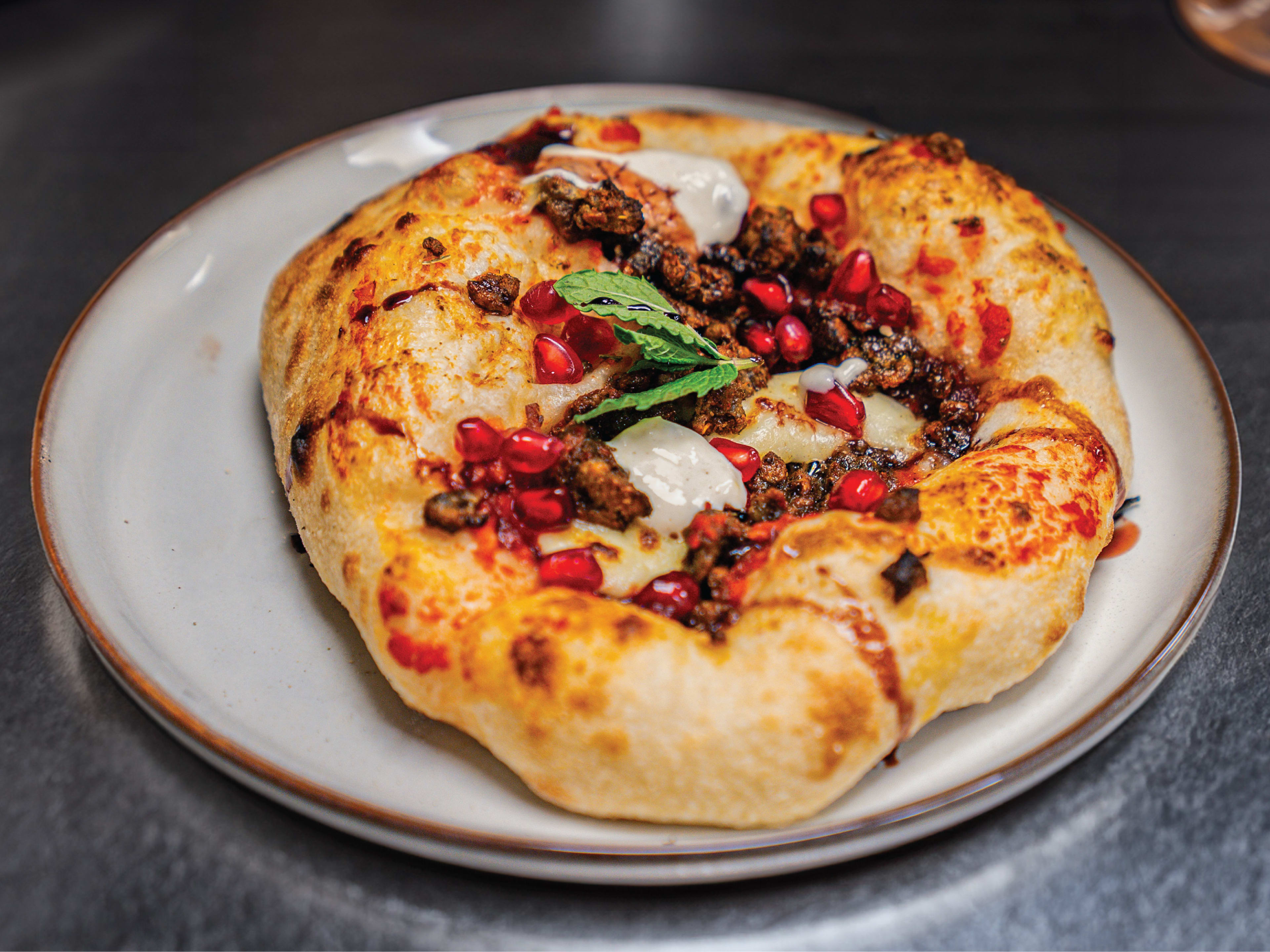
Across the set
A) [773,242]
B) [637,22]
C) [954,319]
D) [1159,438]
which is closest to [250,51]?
[637,22]

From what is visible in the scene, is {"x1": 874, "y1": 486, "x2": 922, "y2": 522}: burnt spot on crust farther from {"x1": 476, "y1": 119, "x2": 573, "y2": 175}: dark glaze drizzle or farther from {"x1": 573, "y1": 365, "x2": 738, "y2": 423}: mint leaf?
{"x1": 476, "y1": 119, "x2": 573, "y2": 175}: dark glaze drizzle

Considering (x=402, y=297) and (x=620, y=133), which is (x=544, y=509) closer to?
(x=402, y=297)

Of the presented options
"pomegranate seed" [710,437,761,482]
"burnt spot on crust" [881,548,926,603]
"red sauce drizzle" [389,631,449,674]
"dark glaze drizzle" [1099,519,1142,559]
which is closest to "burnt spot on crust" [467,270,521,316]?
"pomegranate seed" [710,437,761,482]

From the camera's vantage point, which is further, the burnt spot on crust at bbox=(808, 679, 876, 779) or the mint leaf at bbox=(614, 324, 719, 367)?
the mint leaf at bbox=(614, 324, 719, 367)

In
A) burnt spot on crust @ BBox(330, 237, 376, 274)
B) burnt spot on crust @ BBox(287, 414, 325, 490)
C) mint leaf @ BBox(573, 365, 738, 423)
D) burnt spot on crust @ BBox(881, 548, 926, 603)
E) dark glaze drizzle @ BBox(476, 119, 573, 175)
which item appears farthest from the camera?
dark glaze drizzle @ BBox(476, 119, 573, 175)

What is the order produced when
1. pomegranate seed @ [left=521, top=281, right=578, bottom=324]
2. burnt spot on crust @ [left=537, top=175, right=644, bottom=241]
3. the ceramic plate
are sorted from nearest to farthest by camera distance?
the ceramic plate → pomegranate seed @ [left=521, top=281, right=578, bottom=324] → burnt spot on crust @ [left=537, top=175, right=644, bottom=241]

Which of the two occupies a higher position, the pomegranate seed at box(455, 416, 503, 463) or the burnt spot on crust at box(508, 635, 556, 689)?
the pomegranate seed at box(455, 416, 503, 463)

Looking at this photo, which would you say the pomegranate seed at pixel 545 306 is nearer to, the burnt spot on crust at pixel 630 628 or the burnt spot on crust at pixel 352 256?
the burnt spot on crust at pixel 352 256
